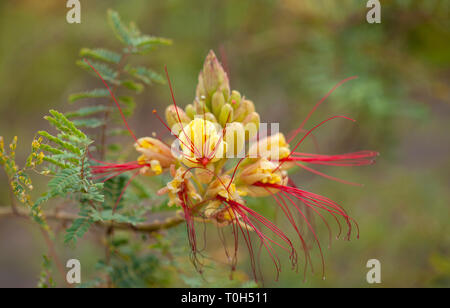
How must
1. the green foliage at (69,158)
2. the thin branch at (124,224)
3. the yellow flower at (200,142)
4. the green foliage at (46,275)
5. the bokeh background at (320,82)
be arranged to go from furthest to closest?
the bokeh background at (320,82), the thin branch at (124,224), the green foliage at (46,275), the yellow flower at (200,142), the green foliage at (69,158)

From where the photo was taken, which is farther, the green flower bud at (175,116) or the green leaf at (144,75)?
the green leaf at (144,75)

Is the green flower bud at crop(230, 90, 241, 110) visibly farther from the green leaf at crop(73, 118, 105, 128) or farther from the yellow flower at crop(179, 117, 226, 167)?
the green leaf at crop(73, 118, 105, 128)

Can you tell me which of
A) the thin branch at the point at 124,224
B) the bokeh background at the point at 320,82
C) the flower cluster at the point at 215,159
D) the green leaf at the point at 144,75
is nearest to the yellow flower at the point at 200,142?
the flower cluster at the point at 215,159

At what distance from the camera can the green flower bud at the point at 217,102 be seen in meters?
1.53

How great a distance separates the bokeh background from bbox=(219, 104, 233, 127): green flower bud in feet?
2.19

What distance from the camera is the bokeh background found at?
2742mm

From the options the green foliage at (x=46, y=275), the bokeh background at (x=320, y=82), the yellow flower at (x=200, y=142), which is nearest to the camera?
the yellow flower at (x=200, y=142)

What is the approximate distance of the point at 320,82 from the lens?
280 centimetres

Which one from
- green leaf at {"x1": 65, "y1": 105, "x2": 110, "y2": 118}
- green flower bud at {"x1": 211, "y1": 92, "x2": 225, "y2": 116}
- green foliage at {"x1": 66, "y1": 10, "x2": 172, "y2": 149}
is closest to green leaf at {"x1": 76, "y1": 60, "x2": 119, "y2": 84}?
green foliage at {"x1": 66, "y1": 10, "x2": 172, "y2": 149}

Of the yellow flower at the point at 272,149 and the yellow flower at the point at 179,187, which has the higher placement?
the yellow flower at the point at 272,149

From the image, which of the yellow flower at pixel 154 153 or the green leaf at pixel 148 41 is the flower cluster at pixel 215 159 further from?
the green leaf at pixel 148 41

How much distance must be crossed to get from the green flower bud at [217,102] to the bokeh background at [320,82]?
680 millimetres

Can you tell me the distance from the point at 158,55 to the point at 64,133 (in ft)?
7.90
